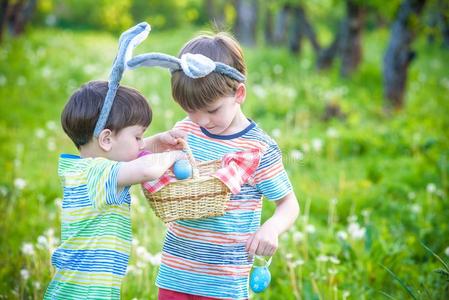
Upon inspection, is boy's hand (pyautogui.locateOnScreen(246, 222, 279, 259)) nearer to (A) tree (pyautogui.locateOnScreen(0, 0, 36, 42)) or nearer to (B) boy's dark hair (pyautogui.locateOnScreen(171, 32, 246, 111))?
(B) boy's dark hair (pyautogui.locateOnScreen(171, 32, 246, 111))

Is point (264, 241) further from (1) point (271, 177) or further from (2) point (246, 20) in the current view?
(2) point (246, 20)

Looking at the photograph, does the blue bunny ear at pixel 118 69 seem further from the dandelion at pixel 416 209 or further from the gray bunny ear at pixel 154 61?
the dandelion at pixel 416 209

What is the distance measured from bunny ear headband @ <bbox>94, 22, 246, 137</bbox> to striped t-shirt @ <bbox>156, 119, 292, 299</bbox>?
365 mm

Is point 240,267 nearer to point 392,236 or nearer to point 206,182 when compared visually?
point 206,182

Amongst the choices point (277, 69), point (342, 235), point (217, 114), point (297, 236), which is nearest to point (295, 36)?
point (277, 69)

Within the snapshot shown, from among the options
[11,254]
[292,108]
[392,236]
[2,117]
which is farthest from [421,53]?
[11,254]

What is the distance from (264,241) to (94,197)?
29.1 inches

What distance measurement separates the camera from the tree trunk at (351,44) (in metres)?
13.6

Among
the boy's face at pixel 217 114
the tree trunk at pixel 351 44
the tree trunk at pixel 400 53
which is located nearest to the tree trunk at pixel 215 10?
the tree trunk at pixel 351 44

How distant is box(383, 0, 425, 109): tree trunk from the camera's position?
10.0 metres

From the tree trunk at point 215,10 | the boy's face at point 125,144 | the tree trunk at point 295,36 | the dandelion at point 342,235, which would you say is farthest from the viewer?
the tree trunk at point 215,10

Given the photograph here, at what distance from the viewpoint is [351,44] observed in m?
13.8

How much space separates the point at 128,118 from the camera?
2.79 m

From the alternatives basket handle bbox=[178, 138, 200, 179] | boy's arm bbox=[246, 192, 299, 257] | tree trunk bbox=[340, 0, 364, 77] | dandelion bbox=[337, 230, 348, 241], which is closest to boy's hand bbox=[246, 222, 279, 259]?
boy's arm bbox=[246, 192, 299, 257]
